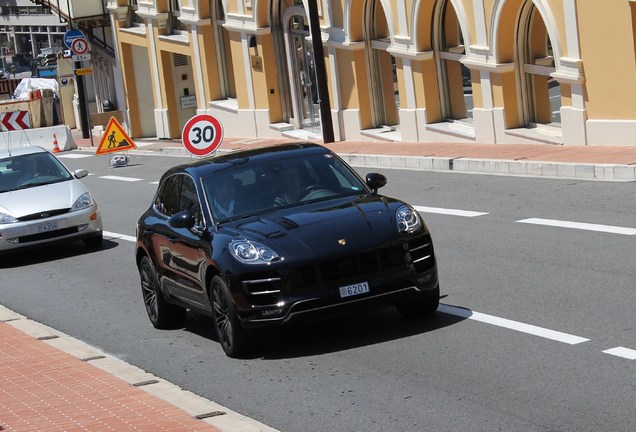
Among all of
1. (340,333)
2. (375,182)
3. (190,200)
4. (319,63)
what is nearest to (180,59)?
(319,63)

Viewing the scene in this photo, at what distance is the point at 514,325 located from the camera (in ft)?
34.6

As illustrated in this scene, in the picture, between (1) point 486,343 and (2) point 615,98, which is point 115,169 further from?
(1) point 486,343

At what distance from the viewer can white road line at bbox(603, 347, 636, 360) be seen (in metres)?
9.03

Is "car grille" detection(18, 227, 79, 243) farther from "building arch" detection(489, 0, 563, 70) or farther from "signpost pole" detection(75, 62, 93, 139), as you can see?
"signpost pole" detection(75, 62, 93, 139)

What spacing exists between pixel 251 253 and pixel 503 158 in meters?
12.5

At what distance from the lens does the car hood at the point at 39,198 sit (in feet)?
61.8

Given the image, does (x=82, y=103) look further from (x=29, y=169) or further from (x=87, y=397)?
(x=87, y=397)

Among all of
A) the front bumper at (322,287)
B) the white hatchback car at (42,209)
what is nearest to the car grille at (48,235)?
the white hatchback car at (42,209)

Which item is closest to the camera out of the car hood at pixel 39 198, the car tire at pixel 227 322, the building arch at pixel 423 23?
the car tire at pixel 227 322

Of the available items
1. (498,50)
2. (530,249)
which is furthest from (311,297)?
(498,50)

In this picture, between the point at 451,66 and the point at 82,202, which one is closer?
the point at 82,202

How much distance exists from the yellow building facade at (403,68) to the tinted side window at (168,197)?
11.4 meters

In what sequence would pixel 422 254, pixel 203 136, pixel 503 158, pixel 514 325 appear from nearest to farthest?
pixel 514 325 < pixel 422 254 < pixel 503 158 < pixel 203 136

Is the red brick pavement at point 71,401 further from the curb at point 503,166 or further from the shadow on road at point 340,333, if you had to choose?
the curb at point 503,166
